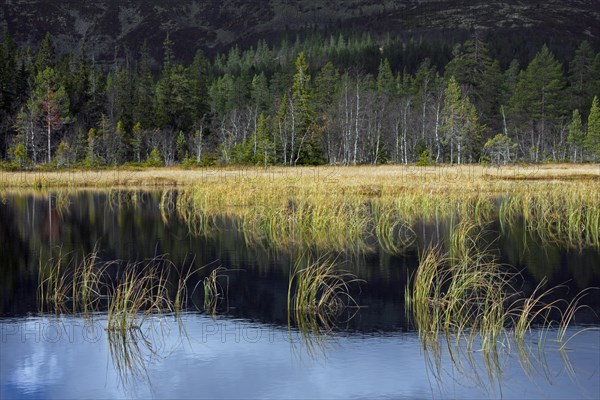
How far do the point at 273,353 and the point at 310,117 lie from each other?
67.3 meters

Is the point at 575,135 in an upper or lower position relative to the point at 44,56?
lower

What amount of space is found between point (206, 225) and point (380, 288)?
1254cm

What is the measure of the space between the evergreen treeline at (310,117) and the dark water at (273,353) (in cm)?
5456

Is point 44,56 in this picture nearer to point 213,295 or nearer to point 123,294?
point 213,295

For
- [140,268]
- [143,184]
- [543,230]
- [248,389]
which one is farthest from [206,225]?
[143,184]

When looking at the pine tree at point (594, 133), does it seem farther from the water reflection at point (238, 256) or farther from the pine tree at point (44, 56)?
the pine tree at point (44, 56)

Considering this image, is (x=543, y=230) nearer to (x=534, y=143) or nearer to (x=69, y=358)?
(x=69, y=358)

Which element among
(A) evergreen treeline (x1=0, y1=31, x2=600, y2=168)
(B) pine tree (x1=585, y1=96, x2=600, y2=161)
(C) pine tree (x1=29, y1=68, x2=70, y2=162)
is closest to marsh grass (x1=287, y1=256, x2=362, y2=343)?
(A) evergreen treeline (x1=0, y1=31, x2=600, y2=168)

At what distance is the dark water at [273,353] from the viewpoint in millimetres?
10336

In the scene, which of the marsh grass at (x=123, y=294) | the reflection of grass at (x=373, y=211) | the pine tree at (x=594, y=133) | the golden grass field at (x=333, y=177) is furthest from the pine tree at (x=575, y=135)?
the marsh grass at (x=123, y=294)

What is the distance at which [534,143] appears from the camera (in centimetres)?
9362

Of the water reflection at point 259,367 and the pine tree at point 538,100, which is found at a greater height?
the pine tree at point 538,100

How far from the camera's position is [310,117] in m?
78.2

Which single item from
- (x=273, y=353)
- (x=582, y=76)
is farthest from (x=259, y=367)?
(x=582, y=76)
